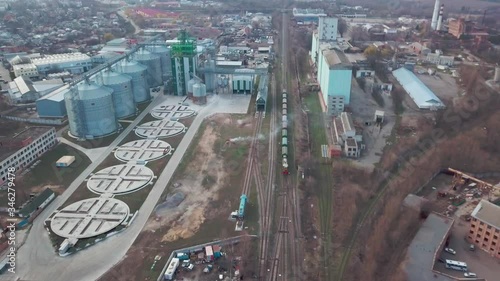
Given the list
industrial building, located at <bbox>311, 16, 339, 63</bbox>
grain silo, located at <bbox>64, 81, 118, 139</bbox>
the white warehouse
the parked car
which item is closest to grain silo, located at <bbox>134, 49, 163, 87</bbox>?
the white warehouse

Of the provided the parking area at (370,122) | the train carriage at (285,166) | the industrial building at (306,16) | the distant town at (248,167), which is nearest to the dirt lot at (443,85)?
the distant town at (248,167)

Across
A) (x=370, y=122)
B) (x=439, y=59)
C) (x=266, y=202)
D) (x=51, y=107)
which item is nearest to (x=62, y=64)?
(x=51, y=107)

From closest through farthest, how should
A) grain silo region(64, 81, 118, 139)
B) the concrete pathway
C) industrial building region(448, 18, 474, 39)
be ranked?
the concrete pathway < grain silo region(64, 81, 118, 139) < industrial building region(448, 18, 474, 39)

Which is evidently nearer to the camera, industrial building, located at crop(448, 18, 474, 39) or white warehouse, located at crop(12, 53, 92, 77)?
white warehouse, located at crop(12, 53, 92, 77)

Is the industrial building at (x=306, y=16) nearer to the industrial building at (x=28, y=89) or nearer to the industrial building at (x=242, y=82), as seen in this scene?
the industrial building at (x=242, y=82)

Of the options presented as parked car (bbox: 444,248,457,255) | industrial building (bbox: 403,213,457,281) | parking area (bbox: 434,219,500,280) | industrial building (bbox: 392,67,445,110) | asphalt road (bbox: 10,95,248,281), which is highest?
industrial building (bbox: 392,67,445,110)

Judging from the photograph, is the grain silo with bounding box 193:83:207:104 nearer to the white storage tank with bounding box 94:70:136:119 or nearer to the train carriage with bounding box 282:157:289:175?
the white storage tank with bounding box 94:70:136:119

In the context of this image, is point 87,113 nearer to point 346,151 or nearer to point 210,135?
point 210,135
